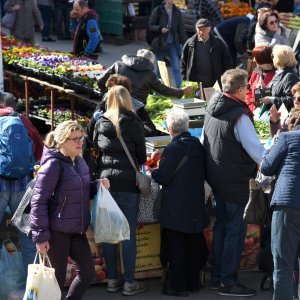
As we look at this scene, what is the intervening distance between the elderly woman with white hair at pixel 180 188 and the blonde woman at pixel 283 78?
5.52 feet

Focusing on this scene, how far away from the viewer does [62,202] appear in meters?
6.65

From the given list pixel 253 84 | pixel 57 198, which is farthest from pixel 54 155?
pixel 253 84

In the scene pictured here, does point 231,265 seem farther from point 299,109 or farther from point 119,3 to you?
point 119,3

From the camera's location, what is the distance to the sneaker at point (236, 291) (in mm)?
7656

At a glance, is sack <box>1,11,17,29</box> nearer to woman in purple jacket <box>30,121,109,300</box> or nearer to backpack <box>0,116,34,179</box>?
backpack <box>0,116,34,179</box>

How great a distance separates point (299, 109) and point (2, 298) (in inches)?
108

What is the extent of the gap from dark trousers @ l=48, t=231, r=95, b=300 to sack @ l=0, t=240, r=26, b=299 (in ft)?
2.05

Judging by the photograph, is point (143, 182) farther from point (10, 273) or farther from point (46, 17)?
point (46, 17)

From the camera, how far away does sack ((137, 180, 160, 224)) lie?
777cm

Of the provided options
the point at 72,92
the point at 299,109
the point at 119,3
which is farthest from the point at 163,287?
the point at 119,3

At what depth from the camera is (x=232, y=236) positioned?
7.61 m

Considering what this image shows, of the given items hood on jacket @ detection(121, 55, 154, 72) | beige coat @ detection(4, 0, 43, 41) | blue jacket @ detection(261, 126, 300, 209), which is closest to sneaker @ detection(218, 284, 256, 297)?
blue jacket @ detection(261, 126, 300, 209)

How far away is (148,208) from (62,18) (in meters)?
14.2

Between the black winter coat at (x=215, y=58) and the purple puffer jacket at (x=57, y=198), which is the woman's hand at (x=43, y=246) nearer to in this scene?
the purple puffer jacket at (x=57, y=198)
